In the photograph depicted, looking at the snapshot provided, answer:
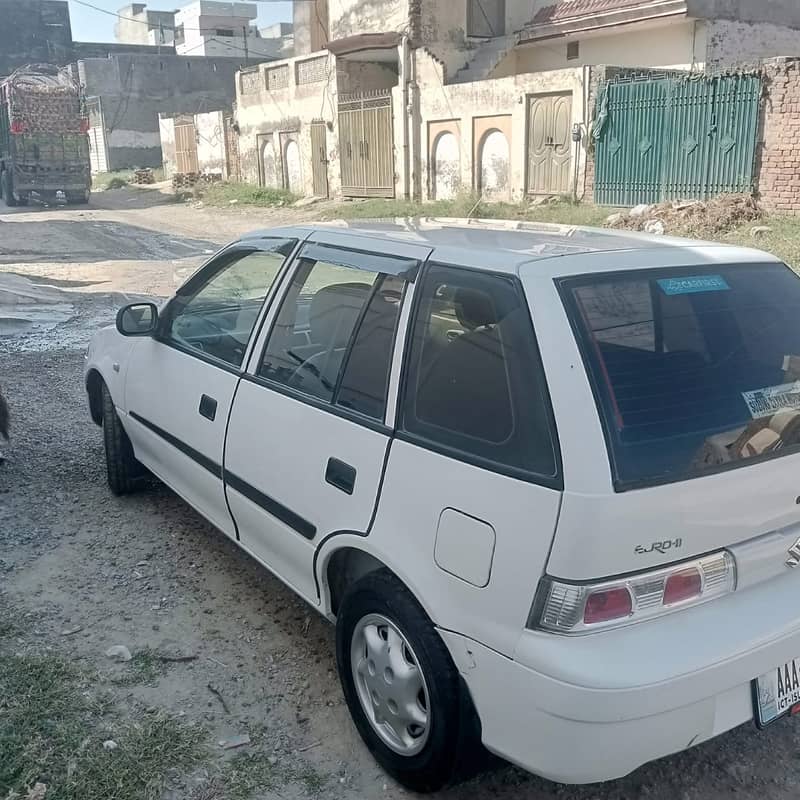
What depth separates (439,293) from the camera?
268 cm

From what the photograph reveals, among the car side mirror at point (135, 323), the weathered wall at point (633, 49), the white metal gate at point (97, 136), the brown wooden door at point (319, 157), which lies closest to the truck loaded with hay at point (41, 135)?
the brown wooden door at point (319, 157)

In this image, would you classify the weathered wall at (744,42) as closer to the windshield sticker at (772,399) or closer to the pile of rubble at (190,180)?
the windshield sticker at (772,399)

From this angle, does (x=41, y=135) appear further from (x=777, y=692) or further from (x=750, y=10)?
(x=777, y=692)

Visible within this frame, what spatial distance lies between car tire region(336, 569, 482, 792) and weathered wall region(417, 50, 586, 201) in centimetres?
1642

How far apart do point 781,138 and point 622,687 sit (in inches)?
565

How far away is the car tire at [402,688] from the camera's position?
94.3 inches

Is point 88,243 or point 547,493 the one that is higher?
point 547,493

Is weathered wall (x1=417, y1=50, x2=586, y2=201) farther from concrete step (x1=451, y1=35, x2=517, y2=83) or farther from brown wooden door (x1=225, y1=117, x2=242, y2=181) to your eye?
brown wooden door (x1=225, y1=117, x2=242, y2=181)

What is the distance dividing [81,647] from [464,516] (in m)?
1.95

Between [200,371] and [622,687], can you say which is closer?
[622,687]

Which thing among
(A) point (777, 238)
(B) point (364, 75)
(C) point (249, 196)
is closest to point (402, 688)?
(A) point (777, 238)

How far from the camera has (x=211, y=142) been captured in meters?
31.8

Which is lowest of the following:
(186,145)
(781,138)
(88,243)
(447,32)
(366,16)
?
(88,243)

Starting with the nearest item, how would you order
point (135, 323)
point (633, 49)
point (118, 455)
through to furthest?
point (135, 323), point (118, 455), point (633, 49)
